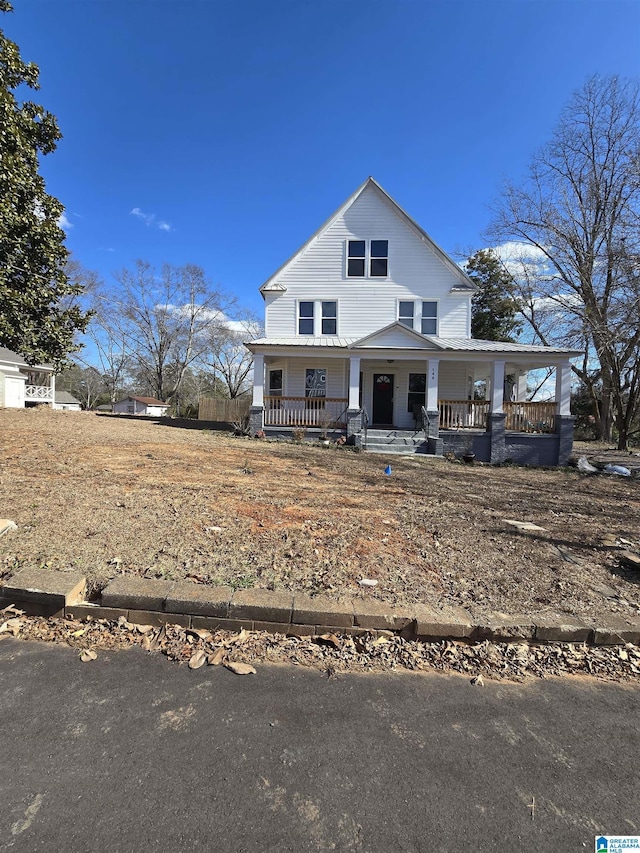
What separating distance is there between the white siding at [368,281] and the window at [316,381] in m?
1.75

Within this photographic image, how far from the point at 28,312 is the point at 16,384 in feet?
96.7

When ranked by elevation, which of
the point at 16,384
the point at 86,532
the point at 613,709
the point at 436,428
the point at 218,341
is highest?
the point at 218,341

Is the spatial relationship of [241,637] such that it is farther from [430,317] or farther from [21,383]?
[21,383]

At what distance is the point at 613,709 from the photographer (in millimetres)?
2385

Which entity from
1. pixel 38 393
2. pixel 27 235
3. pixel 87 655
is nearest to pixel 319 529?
pixel 87 655

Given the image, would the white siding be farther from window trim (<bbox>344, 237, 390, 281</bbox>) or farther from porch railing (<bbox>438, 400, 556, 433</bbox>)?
porch railing (<bbox>438, 400, 556, 433</bbox>)

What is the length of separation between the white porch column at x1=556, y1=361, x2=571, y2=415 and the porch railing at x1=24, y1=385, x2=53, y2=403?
36999 millimetres

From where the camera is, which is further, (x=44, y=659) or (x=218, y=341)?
(x=218, y=341)

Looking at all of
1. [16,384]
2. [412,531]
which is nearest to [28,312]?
[412,531]

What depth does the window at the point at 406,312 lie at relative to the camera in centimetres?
1694

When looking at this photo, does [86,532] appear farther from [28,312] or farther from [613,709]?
[28,312]

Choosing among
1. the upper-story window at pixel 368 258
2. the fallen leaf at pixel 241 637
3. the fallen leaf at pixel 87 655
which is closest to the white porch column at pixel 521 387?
the upper-story window at pixel 368 258

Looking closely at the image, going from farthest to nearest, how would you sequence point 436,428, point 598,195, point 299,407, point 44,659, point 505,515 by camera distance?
point 598,195 < point 299,407 < point 436,428 < point 505,515 < point 44,659

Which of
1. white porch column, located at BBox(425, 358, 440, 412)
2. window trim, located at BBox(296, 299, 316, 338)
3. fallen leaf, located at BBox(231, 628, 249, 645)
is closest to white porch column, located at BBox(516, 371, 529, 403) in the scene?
white porch column, located at BBox(425, 358, 440, 412)
